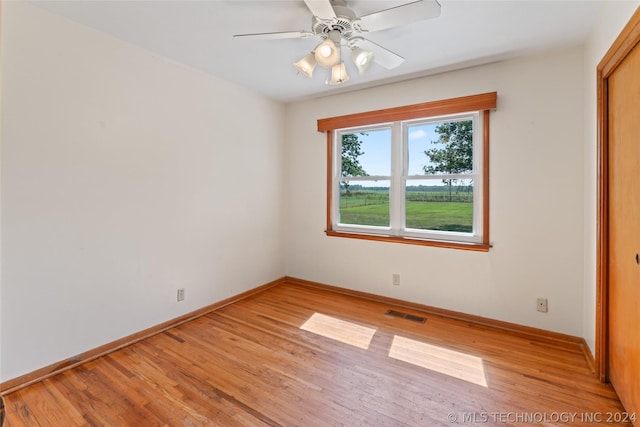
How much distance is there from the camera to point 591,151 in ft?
7.41

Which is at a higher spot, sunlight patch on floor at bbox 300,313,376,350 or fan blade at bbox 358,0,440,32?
fan blade at bbox 358,0,440,32

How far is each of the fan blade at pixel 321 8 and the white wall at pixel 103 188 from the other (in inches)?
69.5

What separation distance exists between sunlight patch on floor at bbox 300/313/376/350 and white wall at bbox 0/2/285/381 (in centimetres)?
114

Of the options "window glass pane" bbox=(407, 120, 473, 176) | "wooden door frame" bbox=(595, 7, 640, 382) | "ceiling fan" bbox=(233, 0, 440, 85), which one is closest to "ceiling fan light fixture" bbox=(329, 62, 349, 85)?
"ceiling fan" bbox=(233, 0, 440, 85)

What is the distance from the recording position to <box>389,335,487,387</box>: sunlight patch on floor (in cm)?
213

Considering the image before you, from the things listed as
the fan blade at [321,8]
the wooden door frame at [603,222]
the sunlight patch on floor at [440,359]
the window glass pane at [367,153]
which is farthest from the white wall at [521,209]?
the fan blade at [321,8]

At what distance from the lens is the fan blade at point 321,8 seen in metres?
1.61

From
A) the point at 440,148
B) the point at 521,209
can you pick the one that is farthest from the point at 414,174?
the point at 521,209

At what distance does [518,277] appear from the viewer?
2.78 metres

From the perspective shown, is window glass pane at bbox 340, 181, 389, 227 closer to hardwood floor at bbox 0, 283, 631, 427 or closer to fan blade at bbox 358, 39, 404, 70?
hardwood floor at bbox 0, 283, 631, 427

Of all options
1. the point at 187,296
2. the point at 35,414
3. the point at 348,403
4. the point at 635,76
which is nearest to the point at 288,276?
the point at 187,296

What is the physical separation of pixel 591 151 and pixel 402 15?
5.91 ft

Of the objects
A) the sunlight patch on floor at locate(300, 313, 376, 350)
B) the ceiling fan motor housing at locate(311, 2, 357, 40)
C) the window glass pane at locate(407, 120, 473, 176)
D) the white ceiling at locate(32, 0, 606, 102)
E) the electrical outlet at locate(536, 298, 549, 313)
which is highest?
the white ceiling at locate(32, 0, 606, 102)

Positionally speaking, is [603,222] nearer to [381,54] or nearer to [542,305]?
[542,305]
